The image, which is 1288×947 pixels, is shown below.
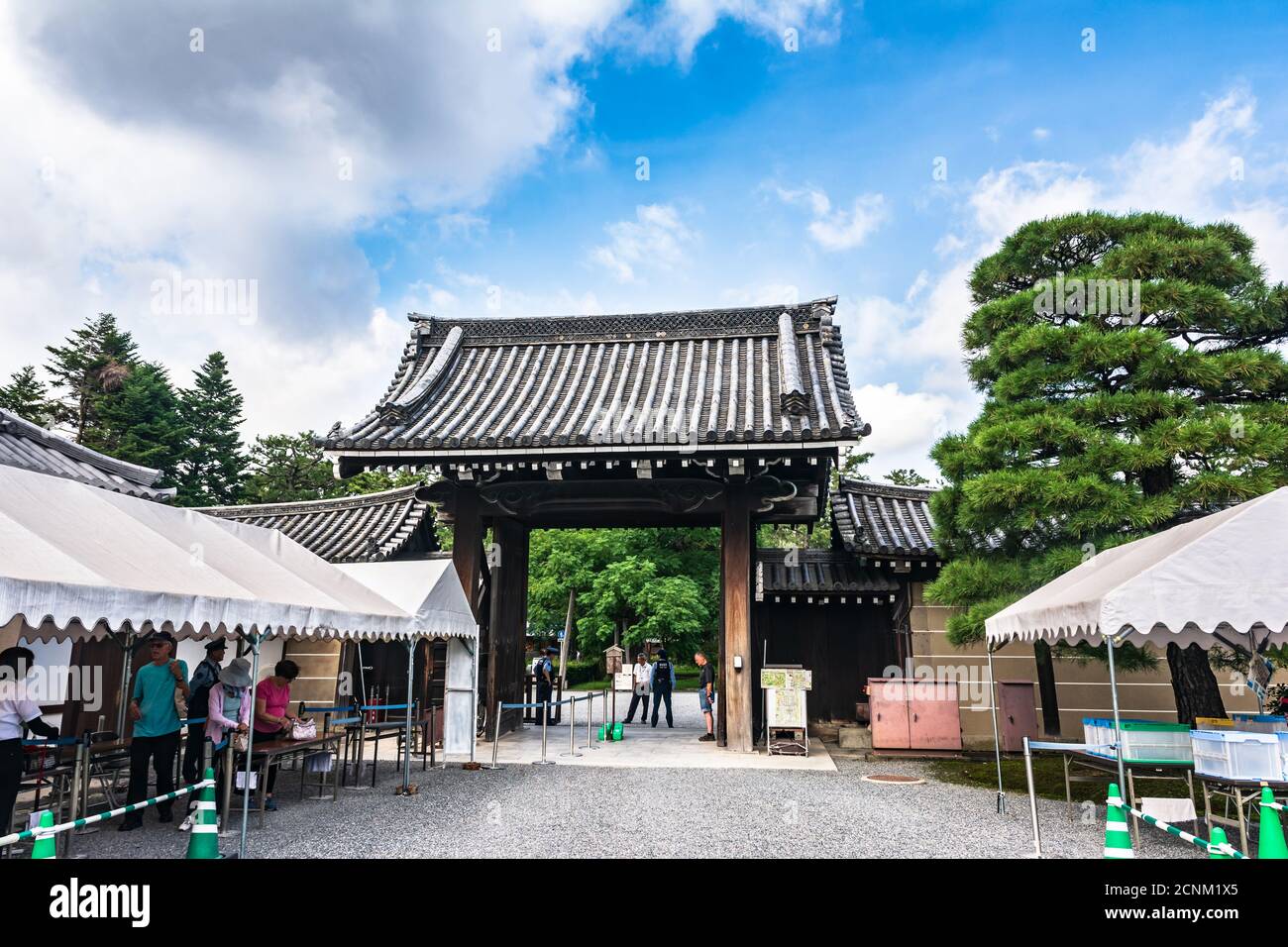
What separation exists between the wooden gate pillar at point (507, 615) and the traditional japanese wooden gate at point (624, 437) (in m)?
0.04

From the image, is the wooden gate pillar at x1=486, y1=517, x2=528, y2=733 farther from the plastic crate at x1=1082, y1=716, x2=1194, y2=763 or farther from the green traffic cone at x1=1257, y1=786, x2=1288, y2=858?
the green traffic cone at x1=1257, y1=786, x2=1288, y2=858

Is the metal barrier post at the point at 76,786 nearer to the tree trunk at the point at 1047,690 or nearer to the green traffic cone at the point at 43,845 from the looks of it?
the green traffic cone at the point at 43,845

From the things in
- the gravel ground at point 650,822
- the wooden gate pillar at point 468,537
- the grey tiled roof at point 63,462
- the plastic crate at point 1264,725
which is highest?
the grey tiled roof at point 63,462

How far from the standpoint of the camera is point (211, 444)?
112 feet

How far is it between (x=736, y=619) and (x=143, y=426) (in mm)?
28600

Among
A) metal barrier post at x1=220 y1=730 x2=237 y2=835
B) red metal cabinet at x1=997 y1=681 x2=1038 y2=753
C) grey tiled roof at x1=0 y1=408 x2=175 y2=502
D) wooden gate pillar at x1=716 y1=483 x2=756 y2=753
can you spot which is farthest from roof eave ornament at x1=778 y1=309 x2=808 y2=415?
grey tiled roof at x1=0 y1=408 x2=175 y2=502

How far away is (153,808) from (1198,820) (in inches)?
384

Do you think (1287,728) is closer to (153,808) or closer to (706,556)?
(153,808)

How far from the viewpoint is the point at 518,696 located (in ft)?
47.9

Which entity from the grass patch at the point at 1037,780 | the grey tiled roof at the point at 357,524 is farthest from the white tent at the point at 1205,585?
the grey tiled roof at the point at 357,524

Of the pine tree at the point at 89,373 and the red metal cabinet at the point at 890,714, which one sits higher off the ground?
the pine tree at the point at 89,373

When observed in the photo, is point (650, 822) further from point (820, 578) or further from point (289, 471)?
point (289, 471)

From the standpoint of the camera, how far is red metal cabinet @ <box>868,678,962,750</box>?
1195 centimetres

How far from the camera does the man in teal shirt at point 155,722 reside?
6848 millimetres
